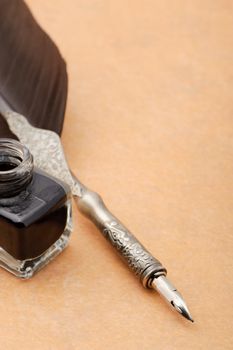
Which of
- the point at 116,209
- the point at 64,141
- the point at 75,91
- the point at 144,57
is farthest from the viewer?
the point at 144,57

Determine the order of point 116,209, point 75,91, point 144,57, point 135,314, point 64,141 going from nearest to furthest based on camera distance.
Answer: point 135,314, point 116,209, point 64,141, point 75,91, point 144,57

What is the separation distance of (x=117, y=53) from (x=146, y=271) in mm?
553

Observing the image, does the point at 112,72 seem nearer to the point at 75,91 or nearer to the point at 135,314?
the point at 75,91

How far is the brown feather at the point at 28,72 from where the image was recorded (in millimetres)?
921

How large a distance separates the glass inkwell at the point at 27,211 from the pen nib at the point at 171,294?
134 millimetres

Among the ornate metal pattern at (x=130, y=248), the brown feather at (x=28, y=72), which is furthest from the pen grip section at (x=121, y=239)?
the brown feather at (x=28, y=72)

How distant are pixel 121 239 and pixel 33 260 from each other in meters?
0.11

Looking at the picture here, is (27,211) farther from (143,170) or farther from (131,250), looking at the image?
(143,170)

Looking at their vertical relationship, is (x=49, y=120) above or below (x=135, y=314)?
above

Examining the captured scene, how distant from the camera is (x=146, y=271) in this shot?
0.77m

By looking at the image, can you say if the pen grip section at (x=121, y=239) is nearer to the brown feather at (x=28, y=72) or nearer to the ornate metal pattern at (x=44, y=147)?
the ornate metal pattern at (x=44, y=147)

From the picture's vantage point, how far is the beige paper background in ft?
2.47

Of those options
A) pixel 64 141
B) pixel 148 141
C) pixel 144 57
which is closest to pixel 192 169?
pixel 148 141

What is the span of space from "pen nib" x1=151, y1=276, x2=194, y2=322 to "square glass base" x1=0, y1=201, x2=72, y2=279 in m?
0.13
